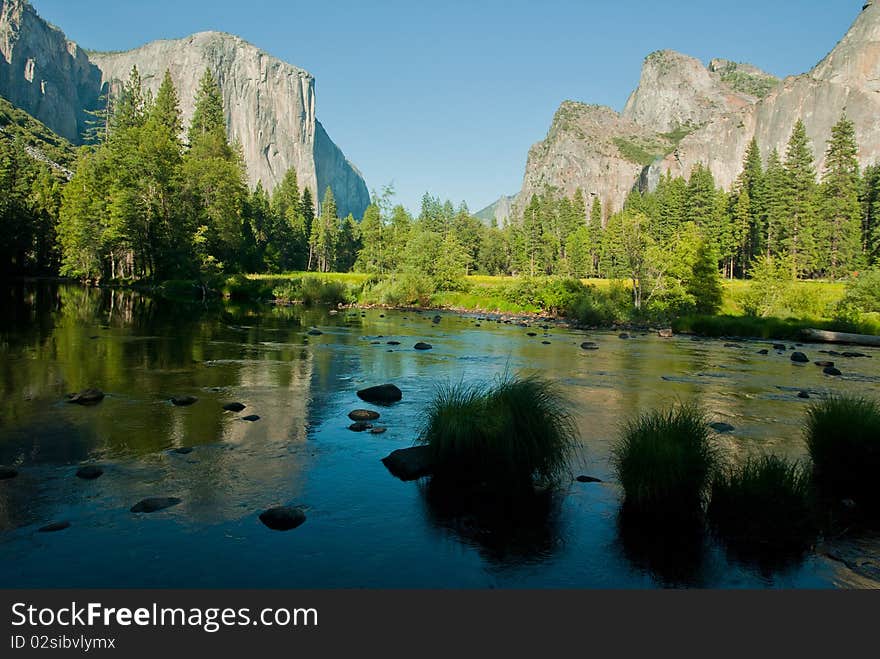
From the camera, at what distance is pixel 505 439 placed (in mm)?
9711

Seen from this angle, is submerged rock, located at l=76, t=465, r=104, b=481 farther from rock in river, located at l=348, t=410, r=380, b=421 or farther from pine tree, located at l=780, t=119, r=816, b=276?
pine tree, located at l=780, t=119, r=816, b=276

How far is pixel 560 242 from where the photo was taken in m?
138

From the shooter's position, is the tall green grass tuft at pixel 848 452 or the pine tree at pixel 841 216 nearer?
the tall green grass tuft at pixel 848 452

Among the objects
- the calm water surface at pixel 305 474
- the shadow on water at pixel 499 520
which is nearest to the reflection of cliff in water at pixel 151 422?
the calm water surface at pixel 305 474

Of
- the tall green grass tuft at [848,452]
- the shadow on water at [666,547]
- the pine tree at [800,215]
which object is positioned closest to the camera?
the shadow on water at [666,547]

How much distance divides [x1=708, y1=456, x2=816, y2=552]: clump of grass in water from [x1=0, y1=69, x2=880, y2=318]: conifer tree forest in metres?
41.9

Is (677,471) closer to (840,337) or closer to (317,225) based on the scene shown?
(840,337)

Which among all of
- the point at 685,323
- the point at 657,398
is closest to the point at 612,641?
the point at 657,398

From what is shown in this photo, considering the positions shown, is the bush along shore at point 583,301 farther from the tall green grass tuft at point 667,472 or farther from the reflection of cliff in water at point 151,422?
the tall green grass tuft at point 667,472

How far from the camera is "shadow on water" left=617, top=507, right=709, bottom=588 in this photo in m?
7.01

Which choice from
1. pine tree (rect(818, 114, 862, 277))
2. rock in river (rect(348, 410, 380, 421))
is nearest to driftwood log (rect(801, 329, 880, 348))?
rock in river (rect(348, 410, 380, 421))

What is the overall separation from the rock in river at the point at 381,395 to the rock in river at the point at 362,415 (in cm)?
159

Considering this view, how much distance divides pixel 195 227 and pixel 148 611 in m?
70.2

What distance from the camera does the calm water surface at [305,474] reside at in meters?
6.89
